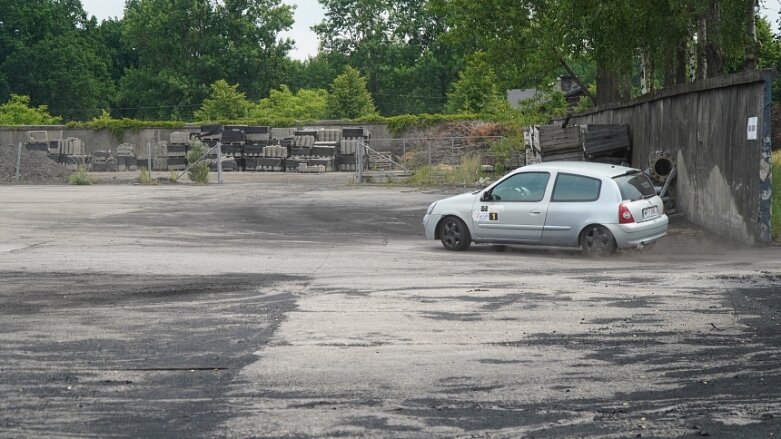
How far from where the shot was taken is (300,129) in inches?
2379

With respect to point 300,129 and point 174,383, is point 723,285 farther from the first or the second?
point 300,129

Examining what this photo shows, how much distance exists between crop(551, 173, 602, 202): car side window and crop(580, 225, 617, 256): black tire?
477 millimetres

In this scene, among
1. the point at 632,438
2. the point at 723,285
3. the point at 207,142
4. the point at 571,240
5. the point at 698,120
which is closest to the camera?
the point at 632,438

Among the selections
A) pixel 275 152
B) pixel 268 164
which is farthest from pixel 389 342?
pixel 275 152

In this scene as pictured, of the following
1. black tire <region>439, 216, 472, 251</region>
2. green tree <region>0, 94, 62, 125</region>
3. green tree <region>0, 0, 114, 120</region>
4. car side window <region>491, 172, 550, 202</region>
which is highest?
green tree <region>0, 0, 114, 120</region>

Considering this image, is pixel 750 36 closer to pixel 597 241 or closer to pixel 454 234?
pixel 597 241

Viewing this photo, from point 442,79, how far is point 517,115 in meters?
52.3

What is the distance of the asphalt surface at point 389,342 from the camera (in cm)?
675

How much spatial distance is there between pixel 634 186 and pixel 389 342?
8832mm

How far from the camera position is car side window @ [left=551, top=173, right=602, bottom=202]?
17109 mm

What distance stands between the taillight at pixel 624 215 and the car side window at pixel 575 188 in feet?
1.40

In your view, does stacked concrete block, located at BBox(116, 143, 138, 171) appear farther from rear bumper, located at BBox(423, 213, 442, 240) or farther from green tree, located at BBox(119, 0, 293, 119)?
rear bumper, located at BBox(423, 213, 442, 240)

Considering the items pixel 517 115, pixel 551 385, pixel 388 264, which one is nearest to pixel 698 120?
pixel 388 264

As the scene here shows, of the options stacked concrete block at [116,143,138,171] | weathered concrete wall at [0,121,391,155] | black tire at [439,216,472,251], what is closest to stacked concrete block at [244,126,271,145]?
weathered concrete wall at [0,121,391,155]
